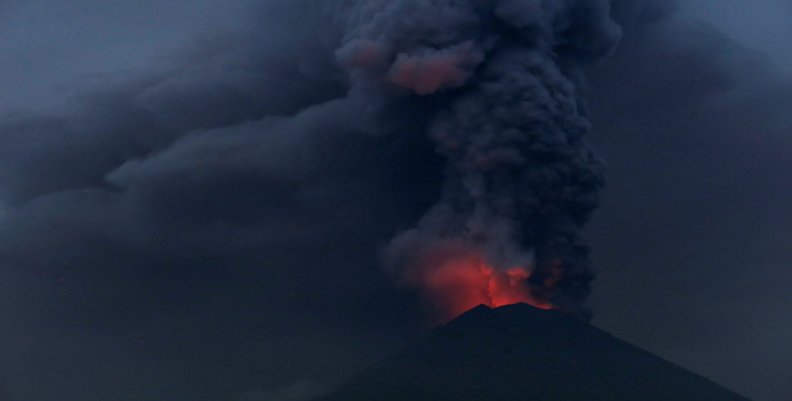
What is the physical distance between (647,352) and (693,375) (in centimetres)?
276

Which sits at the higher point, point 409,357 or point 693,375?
point 409,357

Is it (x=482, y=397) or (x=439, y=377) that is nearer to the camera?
(x=482, y=397)

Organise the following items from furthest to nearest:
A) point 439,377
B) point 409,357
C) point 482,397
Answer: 1. point 409,357
2. point 439,377
3. point 482,397

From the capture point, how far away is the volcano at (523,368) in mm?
44469

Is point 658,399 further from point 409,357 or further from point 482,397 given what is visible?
point 409,357

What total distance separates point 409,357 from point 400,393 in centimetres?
513

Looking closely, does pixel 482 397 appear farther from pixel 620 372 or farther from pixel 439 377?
pixel 620 372

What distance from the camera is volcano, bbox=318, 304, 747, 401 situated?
44.5 metres

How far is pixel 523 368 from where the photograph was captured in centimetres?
4675

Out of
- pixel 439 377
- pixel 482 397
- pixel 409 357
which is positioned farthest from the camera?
pixel 409 357

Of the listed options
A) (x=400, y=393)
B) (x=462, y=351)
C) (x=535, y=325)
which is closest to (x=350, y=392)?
(x=400, y=393)

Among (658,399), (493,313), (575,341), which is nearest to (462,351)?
(493,313)

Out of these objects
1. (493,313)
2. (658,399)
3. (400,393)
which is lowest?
(658,399)

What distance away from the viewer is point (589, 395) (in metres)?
44.3
